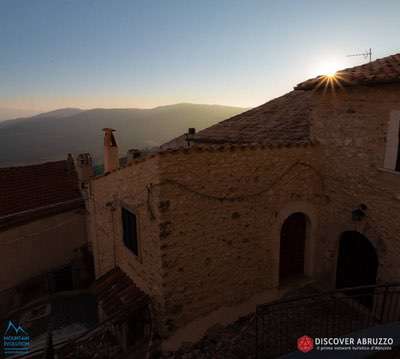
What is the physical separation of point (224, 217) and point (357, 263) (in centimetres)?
393

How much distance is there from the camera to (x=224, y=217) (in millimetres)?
7258

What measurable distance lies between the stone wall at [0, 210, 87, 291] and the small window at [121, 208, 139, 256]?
6.06 meters

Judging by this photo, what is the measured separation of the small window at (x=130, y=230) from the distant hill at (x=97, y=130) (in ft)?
220

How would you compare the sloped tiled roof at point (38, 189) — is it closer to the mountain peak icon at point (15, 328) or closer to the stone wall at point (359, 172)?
the mountain peak icon at point (15, 328)

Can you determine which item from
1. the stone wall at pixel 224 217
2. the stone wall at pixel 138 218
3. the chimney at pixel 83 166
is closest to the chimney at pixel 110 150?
the stone wall at pixel 138 218

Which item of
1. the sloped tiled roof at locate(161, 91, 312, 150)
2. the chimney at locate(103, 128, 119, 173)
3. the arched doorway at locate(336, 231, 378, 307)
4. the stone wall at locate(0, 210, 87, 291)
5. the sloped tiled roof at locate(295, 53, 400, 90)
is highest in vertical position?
the sloped tiled roof at locate(295, 53, 400, 90)

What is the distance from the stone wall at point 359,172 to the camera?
686cm

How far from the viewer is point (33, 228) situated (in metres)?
12.5

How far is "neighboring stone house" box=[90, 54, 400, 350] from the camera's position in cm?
671

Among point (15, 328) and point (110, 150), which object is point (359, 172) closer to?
point (110, 150)

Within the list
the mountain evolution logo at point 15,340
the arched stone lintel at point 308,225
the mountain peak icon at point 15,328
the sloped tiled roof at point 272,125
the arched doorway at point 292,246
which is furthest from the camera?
the mountain peak icon at point 15,328

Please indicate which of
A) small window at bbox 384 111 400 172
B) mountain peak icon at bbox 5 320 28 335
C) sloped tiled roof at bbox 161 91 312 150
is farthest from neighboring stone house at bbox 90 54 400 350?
mountain peak icon at bbox 5 320 28 335

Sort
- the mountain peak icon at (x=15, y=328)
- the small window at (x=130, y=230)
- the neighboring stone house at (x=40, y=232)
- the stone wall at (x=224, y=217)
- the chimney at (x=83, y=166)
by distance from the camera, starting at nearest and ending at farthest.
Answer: the stone wall at (x=224, y=217), the small window at (x=130, y=230), the mountain peak icon at (x=15, y=328), the neighboring stone house at (x=40, y=232), the chimney at (x=83, y=166)

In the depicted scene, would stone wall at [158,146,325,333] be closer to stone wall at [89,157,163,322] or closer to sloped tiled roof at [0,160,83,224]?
stone wall at [89,157,163,322]
